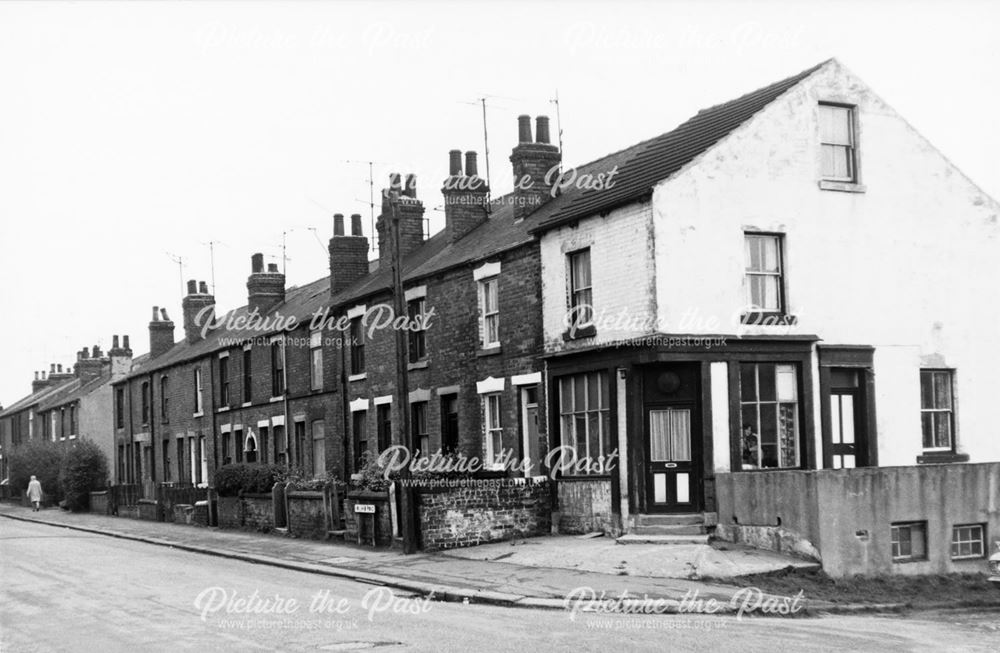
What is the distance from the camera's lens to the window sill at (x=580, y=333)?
24172mm

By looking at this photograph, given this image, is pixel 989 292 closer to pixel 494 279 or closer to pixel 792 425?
pixel 792 425

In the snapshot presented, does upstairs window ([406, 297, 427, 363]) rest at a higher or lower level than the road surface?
higher

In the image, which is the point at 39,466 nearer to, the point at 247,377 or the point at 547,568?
the point at 247,377

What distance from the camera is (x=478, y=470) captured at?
27297 millimetres

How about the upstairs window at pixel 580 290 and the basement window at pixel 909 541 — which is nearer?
the basement window at pixel 909 541

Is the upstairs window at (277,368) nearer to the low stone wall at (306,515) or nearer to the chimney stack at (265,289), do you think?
the chimney stack at (265,289)

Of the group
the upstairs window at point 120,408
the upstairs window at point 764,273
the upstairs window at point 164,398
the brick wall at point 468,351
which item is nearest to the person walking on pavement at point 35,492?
the upstairs window at point 120,408

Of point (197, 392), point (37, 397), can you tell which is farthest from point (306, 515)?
point (37, 397)

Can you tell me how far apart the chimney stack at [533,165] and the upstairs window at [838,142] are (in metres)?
7.46

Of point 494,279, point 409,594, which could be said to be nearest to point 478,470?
point 494,279

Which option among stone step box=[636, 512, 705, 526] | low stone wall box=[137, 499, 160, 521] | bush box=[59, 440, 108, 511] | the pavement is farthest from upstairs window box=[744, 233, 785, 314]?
bush box=[59, 440, 108, 511]

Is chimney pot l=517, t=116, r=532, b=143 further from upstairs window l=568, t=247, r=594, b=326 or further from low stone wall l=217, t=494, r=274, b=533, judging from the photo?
low stone wall l=217, t=494, r=274, b=533

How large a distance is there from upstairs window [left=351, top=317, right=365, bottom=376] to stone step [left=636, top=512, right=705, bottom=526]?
14309 millimetres

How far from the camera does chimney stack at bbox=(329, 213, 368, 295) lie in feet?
128
